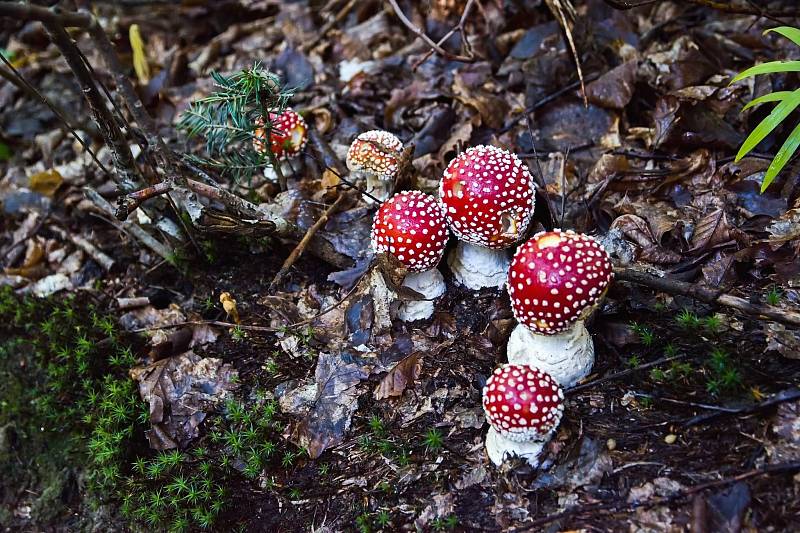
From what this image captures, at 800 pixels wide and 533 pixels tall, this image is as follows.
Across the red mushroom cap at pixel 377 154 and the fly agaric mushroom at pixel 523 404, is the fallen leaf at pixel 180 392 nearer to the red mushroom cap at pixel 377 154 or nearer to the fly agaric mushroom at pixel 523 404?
the red mushroom cap at pixel 377 154

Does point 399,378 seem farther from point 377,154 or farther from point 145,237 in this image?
point 145,237

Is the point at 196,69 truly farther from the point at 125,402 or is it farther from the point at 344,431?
the point at 344,431

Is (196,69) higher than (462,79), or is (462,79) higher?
(196,69)

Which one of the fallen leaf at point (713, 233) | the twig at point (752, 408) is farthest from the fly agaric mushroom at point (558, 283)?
the fallen leaf at point (713, 233)

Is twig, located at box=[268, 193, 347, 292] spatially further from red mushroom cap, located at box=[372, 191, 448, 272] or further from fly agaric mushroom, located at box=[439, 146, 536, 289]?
fly agaric mushroom, located at box=[439, 146, 536, 289]

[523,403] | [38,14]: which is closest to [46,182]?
[38,14]

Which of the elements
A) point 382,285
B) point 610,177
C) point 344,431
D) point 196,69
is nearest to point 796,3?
point 610,177

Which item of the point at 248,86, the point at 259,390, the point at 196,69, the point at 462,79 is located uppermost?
→ the point at 248,86

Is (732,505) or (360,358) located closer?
(732,505)
